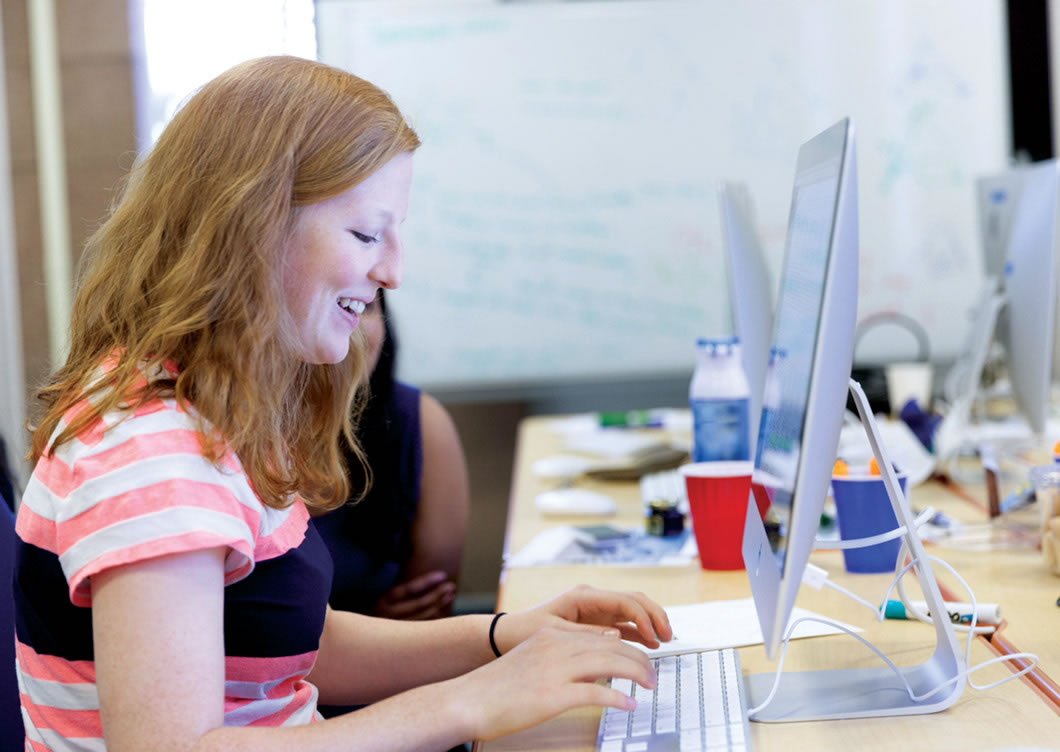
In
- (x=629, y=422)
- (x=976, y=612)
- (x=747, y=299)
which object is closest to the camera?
(x=976, y=612)

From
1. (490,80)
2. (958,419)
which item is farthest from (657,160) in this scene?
(958,419)

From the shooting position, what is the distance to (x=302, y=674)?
858mm

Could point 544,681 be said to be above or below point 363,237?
below

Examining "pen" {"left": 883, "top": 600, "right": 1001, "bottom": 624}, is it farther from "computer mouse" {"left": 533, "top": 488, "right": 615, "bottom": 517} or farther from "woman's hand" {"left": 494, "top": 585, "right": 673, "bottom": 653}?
"computer mouse" {"left": 533, "top": 488, "right": 615, "bottom": 517}

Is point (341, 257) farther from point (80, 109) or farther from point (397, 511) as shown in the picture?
point (80, 109)

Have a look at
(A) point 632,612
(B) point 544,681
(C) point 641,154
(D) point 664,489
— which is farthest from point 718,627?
(C) point 641,154

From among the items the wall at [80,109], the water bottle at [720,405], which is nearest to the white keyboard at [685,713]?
the water bottle at [720,405]

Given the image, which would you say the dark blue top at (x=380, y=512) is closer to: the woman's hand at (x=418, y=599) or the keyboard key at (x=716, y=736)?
the woman's hand at (x=418, y=599)

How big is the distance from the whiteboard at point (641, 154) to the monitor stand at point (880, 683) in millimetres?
2314

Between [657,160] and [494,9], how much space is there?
0.66m

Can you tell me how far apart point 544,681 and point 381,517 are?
1.00m

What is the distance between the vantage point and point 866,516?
3.88 ft

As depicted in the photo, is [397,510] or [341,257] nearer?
[341,257]

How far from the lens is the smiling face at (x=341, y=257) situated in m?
0.80
